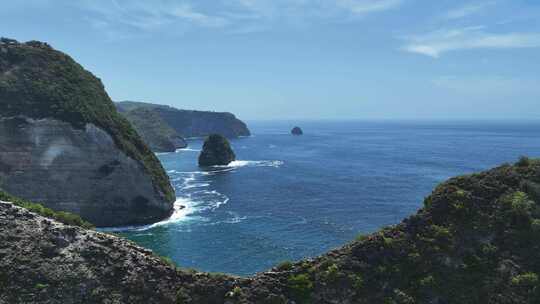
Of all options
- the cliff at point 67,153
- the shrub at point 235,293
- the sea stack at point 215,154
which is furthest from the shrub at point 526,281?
the sea stack at point 215,154

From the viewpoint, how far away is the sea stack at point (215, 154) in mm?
181125

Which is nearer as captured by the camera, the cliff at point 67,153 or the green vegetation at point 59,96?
the cliff at point 67,153

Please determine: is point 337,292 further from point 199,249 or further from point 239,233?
point 239,233

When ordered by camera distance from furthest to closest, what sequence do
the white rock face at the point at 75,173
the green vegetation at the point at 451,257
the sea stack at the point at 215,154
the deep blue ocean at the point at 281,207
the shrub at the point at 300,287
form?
the sea stack at the point at 215,154 → the white rock face at the point at 75,173 → the deep blue ocean at the point at 281,207 → the shrub at the point at 300,287 → the green vegetation at the point at 451,257

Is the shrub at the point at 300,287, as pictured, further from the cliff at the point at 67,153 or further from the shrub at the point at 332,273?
the cliff at the point at 67,153

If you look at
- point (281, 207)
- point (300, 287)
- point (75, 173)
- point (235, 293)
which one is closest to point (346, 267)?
point (300, 287)

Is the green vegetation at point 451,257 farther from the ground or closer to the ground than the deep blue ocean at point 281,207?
farther from the ground

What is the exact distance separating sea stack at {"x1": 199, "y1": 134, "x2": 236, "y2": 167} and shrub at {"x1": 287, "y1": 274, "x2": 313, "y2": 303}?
500 ft

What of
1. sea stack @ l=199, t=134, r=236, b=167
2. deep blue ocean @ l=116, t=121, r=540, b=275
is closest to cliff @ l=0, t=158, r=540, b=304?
deep blue ocean @ l=116, t=121, r=540, b=275

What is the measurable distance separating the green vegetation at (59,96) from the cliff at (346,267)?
2623 inches

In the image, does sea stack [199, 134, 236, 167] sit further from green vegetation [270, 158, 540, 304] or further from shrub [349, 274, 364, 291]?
shrub [349, 274, 364, 291]

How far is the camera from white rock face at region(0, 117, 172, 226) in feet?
286

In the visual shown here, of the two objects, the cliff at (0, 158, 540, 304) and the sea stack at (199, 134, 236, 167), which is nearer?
the cliff at (0, 158, 540, 304)

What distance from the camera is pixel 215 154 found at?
18188cm
